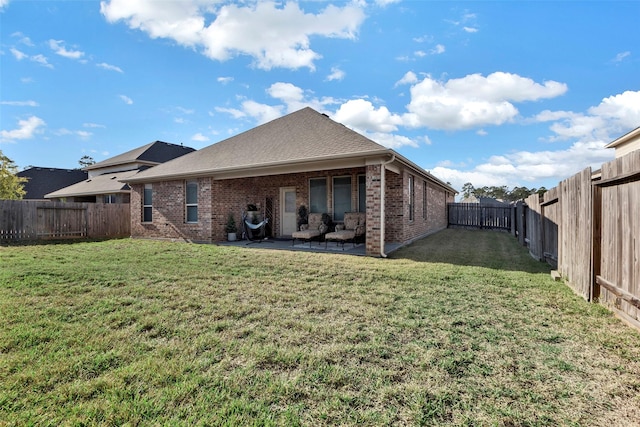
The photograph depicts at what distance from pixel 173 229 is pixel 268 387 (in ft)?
38.4

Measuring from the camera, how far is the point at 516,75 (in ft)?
38.0

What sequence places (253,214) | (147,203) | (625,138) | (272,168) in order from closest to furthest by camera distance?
(272,168)
(253,214)
(147,203)
(625,138)

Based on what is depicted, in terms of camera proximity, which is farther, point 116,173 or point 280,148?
point 116,173

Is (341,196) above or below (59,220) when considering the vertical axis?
above

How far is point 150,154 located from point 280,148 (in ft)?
53.4

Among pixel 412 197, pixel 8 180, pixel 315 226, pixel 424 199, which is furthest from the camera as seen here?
pixel 8 180

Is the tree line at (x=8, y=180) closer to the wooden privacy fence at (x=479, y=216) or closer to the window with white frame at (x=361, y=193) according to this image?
the window with white frame at (x=361, y=193)

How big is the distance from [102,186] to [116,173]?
2601 mm

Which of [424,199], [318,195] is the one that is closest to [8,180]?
[318,195]

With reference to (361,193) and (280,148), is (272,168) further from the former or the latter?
(361,193)

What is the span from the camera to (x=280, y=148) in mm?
10664

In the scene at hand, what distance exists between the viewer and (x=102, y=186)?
20172mm

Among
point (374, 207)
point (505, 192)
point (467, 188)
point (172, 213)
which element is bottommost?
point (172, 213)

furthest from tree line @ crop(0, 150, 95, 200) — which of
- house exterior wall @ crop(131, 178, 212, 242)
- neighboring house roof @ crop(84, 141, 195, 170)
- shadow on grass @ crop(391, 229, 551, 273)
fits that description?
shadow on grass @ crop(391, 229, 551, 273)
